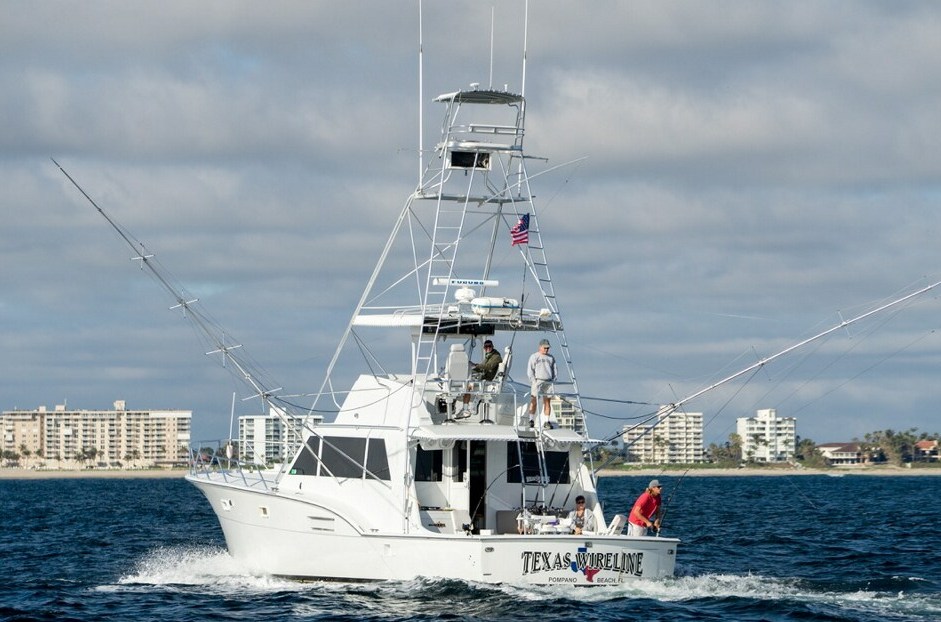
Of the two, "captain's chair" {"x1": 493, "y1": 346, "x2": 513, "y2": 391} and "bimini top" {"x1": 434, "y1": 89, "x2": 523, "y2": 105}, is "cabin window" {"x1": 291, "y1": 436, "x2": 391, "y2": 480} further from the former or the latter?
"bimini top" {"x1": 434, "y1": 89, "x2": 523, "y2": 105}

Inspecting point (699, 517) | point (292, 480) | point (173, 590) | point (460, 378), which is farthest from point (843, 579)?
point (699, 517)

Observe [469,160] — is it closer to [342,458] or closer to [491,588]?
[342,458]

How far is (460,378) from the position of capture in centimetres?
2589

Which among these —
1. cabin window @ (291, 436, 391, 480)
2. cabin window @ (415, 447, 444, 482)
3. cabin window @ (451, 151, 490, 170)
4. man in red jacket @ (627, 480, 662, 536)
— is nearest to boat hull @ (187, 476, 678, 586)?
man in red jacket @ (627, 480, 662, 536)

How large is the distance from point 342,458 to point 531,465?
3469 mm

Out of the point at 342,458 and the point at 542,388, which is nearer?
the point at 542,388

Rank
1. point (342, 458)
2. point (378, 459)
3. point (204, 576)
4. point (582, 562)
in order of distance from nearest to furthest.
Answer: point (582, 562), point (378, 459), point (342, 458), point (204, 576)

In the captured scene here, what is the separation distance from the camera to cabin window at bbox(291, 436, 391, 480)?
25578 mm

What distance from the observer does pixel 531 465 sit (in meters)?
Answer: 25.8

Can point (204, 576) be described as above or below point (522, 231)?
below

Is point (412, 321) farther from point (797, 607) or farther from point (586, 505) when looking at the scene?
point (797, 607)

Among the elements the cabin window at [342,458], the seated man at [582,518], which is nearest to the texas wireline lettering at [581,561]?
the seated man at [582,518]

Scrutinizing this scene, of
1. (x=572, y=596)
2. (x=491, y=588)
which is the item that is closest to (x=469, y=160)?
(x=491, y=588)

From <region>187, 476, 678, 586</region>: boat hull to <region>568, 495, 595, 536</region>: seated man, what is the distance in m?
1.06
